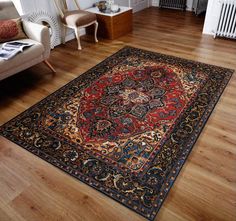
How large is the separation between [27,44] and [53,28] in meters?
1.12

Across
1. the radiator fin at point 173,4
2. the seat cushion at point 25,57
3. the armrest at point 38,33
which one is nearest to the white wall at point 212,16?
the radiator fin at point 173,4

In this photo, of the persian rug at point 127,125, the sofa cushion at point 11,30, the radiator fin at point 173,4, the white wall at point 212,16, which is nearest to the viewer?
the persian rug at point 127,125

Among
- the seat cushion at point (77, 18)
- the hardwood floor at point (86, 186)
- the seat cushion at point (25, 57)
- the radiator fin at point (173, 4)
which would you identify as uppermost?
the seat cushion at point (77, 18)

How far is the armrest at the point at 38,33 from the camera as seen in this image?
274cm

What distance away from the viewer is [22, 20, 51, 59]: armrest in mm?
2740

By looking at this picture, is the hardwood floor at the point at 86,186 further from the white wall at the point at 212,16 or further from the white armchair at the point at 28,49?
the white wall at the point at 212,16

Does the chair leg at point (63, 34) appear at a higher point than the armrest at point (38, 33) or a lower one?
lower

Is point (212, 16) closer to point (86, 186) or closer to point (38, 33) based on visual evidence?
point (38, 33)

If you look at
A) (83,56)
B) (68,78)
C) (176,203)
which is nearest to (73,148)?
(176,203)

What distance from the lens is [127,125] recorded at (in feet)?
7.26

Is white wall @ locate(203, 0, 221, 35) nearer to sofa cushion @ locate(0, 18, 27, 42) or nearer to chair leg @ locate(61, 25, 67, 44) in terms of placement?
chair leg @ locate(61, 25, 67, 44)

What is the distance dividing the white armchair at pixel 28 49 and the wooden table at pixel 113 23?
1334 millimetres

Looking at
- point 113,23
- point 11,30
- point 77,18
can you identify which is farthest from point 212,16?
point 11,30

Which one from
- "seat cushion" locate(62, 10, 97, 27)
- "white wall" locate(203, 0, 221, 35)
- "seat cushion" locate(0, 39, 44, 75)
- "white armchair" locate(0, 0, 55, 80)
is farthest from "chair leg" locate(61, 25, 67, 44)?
"white wall" locate(203, 0, 221, 35)
